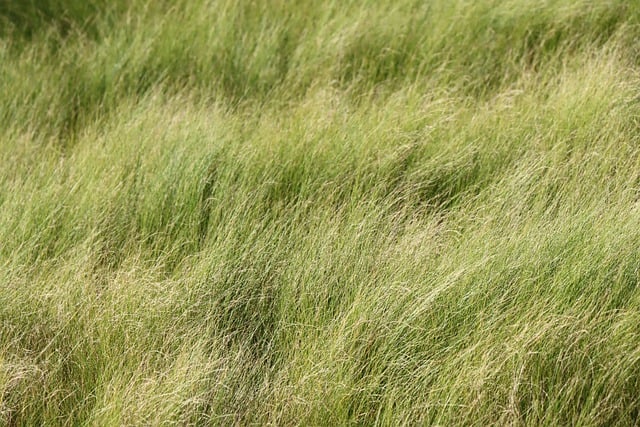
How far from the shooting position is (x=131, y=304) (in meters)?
2.62

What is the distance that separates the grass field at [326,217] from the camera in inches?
93.3

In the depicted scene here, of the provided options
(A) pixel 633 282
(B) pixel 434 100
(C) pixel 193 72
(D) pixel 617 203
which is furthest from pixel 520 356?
(C) pixel 193 72

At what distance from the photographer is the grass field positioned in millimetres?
2369

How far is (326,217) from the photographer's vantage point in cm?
289

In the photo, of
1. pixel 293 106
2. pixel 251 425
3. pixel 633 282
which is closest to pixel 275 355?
pixel 251 425

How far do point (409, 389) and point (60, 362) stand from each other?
39.6 inches

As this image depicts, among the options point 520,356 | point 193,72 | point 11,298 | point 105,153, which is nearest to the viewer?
point 520,356

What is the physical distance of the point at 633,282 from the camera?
2488 mm

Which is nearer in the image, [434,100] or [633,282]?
[633,282]

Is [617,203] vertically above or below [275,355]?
above

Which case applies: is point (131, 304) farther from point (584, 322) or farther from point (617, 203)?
point (617, 203)

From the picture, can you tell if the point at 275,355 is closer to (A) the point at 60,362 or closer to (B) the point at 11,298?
(A) the point at 60,362

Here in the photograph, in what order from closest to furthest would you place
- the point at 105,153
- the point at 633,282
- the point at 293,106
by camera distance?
the point at 633,282
the point at 105,153
the point at 293,106

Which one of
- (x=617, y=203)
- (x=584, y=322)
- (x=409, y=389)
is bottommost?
(x=409, y=389)
